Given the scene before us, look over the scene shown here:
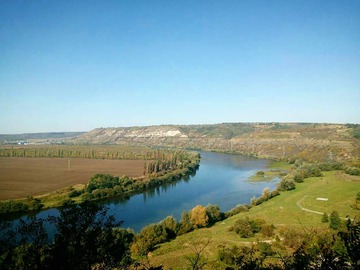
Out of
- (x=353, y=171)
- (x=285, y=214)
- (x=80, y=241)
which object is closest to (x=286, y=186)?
(x=285, y=214)

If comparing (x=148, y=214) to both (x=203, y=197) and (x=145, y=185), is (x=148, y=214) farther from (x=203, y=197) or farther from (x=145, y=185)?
(x=145, y=185)

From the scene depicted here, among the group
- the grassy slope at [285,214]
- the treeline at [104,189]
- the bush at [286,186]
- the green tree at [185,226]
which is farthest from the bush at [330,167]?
the green tree at [185,226]

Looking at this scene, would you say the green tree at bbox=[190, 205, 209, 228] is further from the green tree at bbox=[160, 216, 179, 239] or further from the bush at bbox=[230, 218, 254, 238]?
the bush at bbox=[230, 218, 254, 238]

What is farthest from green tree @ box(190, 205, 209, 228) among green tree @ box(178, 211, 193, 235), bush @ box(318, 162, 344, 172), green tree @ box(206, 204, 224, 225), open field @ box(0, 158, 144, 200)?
bush @ box(318, 162, 344, 172)

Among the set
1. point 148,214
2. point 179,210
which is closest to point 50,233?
point 148,214

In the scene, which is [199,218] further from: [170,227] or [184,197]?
[184,197]

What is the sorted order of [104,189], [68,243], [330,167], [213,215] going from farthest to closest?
[330,167] → [104,189] → [213,215] → [68,243]
